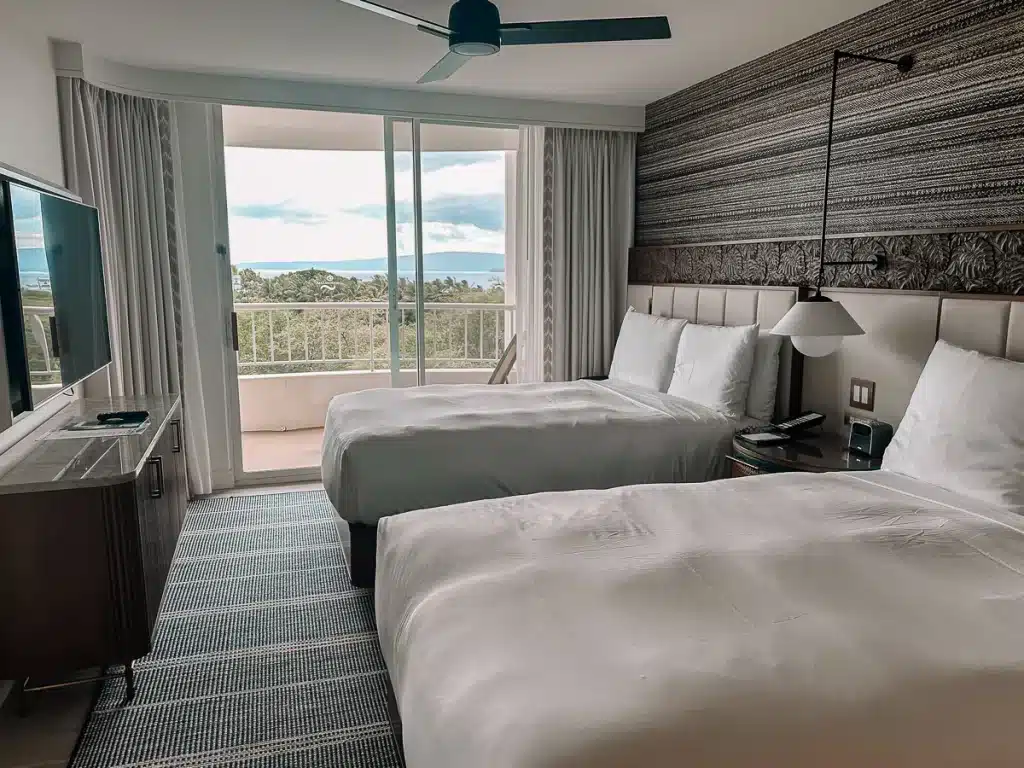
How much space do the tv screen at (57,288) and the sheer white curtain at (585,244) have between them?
9.03ft

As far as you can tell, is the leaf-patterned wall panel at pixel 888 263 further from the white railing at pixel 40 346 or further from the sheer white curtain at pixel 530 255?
the white railing at pixel 40 346

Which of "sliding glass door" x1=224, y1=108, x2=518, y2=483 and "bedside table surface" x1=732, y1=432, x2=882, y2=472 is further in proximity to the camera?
"sliding glass door" x1=224, y1=108, x2=518, y2=483

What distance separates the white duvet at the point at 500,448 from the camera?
2895 mm

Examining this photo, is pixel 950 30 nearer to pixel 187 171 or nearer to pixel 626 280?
pixel 626 280

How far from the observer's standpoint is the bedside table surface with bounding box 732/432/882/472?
2664mm

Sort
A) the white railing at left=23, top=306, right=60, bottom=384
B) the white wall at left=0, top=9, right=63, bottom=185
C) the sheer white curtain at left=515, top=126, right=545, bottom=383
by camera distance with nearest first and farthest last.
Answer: the white railing at left=23, top=306, right=60, bottom=384, the white wall at left=0, top=9, right=63, bottom=185, the sheer white curtain at left=515, top=126, right=545, bottom=383

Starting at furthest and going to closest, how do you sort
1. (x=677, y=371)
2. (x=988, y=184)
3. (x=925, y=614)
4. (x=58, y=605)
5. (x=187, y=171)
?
(x=187, y=171) → (x=677, y=371) → (x=988, y=184) → (x=58, y=605) → (x=925, y=614)

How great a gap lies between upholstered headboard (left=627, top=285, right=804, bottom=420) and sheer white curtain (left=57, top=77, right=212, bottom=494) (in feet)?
9.63

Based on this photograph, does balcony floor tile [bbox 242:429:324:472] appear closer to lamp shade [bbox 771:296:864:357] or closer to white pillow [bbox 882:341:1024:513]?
lamp shade [bbox 771:296:864:357]

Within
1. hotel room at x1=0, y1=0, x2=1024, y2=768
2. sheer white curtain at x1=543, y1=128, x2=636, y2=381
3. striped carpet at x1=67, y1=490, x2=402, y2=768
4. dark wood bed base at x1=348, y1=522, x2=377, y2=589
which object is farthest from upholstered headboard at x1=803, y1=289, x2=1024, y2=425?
striped carpet at x1=67, y1=490, x2=402, y2=768

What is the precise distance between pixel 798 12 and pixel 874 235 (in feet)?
3.32

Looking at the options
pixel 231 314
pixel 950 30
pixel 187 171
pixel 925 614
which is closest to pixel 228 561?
pixel 231 314

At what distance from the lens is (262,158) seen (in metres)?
5.14

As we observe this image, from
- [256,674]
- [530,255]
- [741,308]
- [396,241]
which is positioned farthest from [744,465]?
[396,241]
